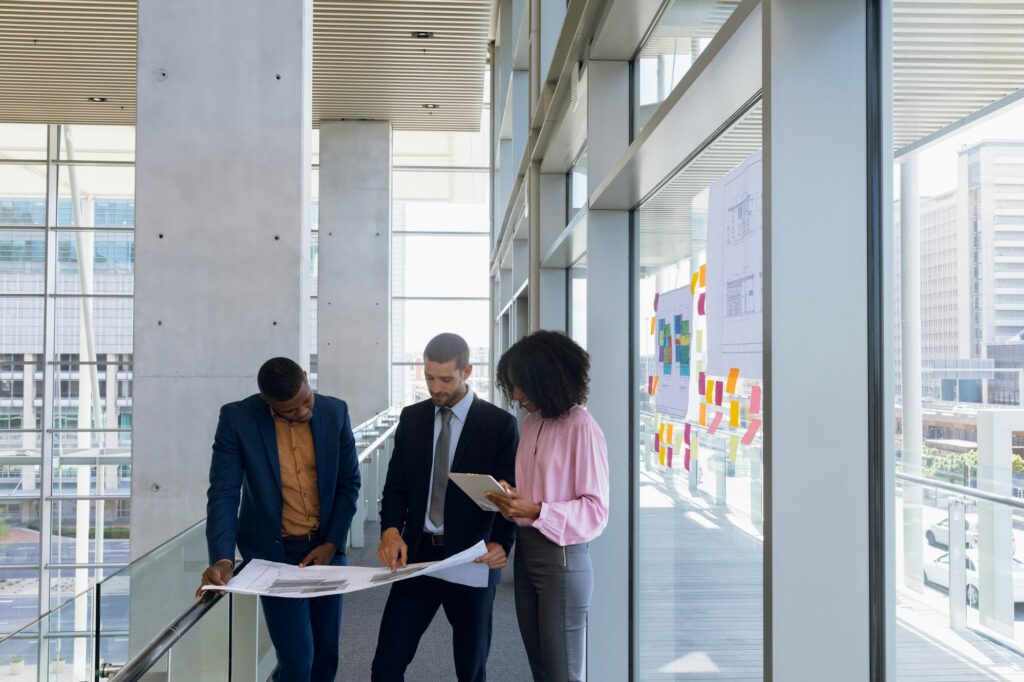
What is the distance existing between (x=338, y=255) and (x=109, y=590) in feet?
42.8

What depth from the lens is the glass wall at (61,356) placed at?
1631cm

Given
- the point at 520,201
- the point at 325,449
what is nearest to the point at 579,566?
the point at 325,449

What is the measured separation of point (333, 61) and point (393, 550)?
10.9 metres

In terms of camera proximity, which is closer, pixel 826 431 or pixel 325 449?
pixel 826 431

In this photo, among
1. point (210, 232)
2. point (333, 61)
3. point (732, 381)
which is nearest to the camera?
point (732, 381)

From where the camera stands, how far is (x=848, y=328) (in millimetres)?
1510

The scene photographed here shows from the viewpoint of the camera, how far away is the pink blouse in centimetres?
247

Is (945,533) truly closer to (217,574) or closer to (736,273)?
(736,273)

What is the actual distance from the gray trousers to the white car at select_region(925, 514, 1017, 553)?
4.31 feet

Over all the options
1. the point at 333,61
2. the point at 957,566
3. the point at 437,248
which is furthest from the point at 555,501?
the point at 437,248

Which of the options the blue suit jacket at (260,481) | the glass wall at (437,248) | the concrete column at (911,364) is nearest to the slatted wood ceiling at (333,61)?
the glass wall at (437,248)

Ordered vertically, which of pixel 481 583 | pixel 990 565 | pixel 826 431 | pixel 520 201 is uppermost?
pixel 520 201

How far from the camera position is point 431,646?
5125 mm

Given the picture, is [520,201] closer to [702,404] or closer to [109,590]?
[702,404]
